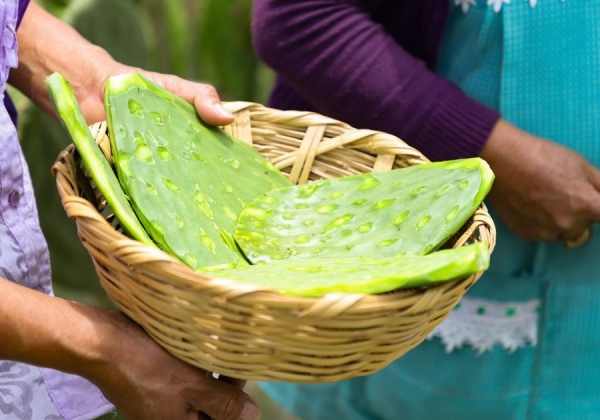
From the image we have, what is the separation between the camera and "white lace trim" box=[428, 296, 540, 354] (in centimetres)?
105

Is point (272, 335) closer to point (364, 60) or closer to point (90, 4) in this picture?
point (364, 60)

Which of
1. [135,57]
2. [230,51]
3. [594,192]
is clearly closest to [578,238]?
[594,192]

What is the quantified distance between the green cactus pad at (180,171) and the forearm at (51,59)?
0.33 feet

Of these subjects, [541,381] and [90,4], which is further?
[90,4]

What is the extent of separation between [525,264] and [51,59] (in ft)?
2.16

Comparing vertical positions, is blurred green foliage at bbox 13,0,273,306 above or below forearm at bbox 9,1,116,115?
below

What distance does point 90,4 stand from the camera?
150 cm

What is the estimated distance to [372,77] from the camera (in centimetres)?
93

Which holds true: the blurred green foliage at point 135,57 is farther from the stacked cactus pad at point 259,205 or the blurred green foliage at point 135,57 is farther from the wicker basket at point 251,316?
the wicker basket at point 251,316

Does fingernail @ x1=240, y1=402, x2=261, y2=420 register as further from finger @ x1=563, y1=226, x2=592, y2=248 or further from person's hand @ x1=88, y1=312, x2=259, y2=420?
finger @ x1=563, y1=226, x2=592, y2=248

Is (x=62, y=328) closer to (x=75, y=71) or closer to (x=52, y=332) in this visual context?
(x=52, y=332)

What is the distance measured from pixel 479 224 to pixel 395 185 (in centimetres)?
11

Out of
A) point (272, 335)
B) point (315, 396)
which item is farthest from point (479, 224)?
point (315, 396)

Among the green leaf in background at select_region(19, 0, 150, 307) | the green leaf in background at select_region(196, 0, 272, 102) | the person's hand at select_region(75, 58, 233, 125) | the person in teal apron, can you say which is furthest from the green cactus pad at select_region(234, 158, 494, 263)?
the green leaf in background at select_region(196, 0, 272, 102)
